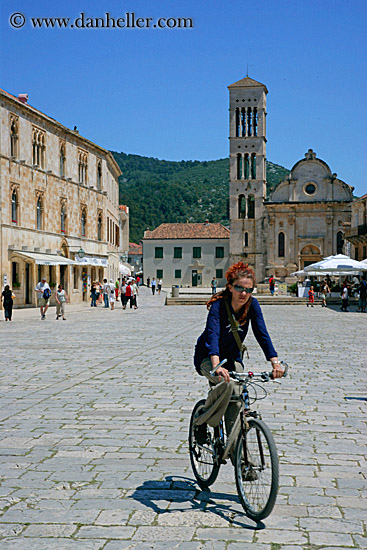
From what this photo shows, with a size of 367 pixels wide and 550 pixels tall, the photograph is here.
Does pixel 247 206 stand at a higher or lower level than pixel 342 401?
higher

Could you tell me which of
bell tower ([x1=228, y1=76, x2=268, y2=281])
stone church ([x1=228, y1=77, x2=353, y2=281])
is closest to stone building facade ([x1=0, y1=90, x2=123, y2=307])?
stone church ([x1=228, y1=77, x2=353, y2=281])

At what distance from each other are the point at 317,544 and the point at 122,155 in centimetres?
19414

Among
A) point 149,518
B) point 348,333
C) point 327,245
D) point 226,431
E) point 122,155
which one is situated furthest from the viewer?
point 122,155

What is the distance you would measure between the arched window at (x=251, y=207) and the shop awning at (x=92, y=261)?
31.4 meters

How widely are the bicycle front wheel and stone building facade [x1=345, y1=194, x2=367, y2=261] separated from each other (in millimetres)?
43534

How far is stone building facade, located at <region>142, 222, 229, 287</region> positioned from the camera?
3484 inches

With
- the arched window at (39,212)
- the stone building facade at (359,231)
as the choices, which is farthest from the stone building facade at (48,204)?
the stone building facade at (359,231)

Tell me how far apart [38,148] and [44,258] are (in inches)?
230

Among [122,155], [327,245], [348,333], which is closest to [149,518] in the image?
[348,333]

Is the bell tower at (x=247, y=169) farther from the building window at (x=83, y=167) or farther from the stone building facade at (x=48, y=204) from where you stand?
the building window at (x=83, y=167)

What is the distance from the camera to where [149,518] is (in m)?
4.39

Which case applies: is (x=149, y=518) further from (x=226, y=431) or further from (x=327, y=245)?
(x=327, y=245)

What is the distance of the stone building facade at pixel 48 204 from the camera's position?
32.9m

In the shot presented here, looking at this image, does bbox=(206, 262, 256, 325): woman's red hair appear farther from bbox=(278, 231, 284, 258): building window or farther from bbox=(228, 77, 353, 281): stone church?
bbox=(278, 231, 284, 258): building window
